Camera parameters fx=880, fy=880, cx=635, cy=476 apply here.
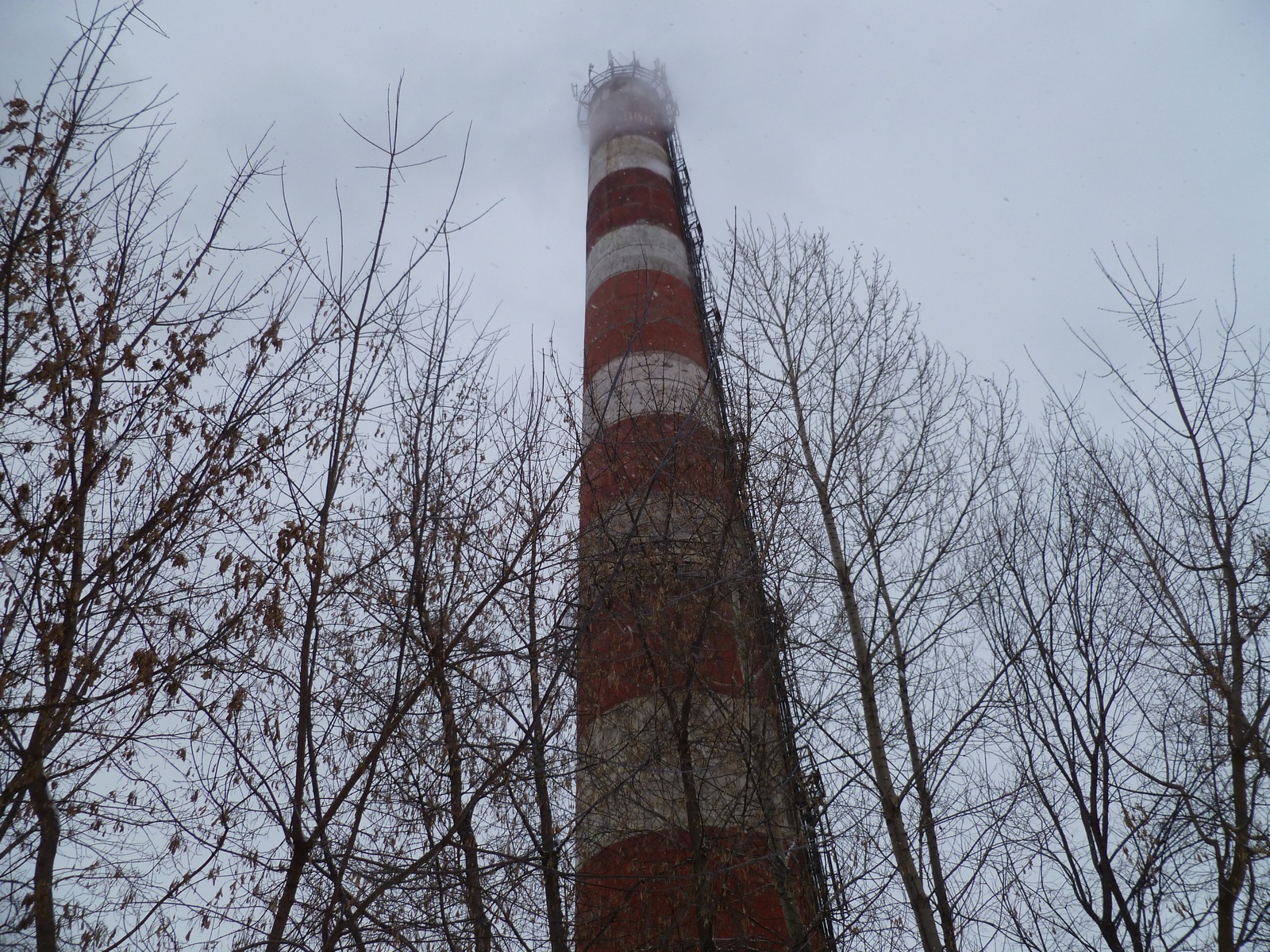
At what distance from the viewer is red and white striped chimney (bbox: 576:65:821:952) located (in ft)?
16.7

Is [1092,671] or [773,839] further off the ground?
[1092,671]

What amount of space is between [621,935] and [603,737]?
3.86 ft

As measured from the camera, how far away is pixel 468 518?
510 centimetres

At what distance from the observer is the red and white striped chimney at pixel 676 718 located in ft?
16.7

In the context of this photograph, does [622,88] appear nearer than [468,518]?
No

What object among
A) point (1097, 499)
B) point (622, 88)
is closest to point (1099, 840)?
point (1097, 499)

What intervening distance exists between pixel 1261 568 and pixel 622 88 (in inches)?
679

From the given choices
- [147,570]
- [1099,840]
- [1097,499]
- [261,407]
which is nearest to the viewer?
[147,570]

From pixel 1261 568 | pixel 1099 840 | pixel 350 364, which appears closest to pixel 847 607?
pixel 1099 840

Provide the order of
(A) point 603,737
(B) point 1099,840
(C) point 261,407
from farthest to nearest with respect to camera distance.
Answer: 1. (B) point 1099,840
2. (A) point 603,737
3. (C) point 261,407

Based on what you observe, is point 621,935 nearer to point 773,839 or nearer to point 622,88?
point 773,839

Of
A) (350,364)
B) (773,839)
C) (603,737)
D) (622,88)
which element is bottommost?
(773,839)

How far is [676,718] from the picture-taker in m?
5.20

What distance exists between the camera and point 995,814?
6.95 meters
